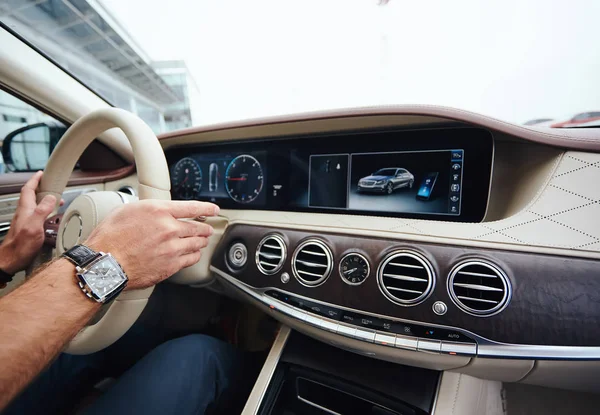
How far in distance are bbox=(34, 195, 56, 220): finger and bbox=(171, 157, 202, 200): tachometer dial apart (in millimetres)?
487

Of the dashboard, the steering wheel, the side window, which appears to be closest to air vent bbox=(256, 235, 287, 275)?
the dashboard

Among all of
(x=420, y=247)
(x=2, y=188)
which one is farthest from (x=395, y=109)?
(x=2, y=188)

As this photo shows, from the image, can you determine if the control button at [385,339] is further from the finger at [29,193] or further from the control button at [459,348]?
the finger at [29,193]

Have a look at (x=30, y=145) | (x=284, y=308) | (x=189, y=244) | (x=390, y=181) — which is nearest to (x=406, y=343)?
(x=284, y=308)

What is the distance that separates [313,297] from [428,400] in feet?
1.25

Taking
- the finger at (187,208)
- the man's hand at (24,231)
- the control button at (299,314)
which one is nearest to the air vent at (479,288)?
the control button at (299,314)

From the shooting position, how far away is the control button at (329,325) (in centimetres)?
77

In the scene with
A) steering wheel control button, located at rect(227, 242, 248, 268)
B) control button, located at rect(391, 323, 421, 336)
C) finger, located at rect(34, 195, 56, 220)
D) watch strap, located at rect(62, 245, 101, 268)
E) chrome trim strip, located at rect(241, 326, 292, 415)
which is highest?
finger, located at rect(34, 195, 56, 220)

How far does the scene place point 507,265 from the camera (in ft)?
2.18

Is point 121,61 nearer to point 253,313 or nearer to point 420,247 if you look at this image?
point 253,313

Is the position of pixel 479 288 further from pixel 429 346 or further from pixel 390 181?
Answer: pixel 390 181

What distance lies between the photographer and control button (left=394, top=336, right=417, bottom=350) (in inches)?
27.2

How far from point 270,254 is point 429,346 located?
499 millimetres

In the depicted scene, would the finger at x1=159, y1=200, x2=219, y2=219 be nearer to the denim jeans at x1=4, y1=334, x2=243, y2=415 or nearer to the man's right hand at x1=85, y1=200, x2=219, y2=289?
the man's right hand at x1=85, y1=200, x2=219, y2=289
